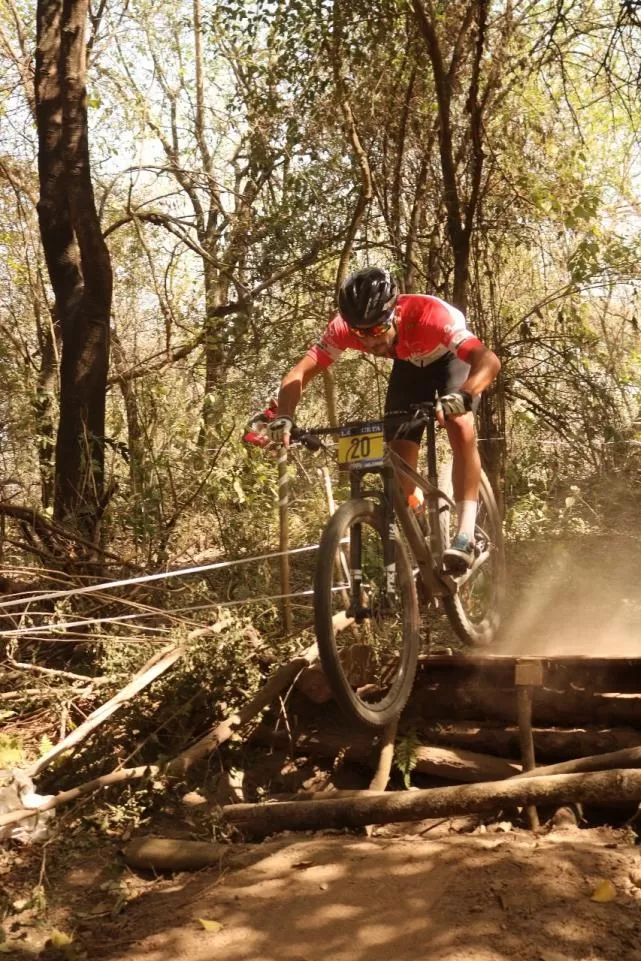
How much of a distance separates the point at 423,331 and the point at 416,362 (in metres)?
0.32

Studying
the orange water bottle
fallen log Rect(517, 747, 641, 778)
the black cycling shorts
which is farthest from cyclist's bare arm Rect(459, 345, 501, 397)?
fallen log Rect(517, 747, 641, 778)

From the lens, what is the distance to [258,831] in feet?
15.0

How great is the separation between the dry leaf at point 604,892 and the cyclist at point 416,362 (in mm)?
1690

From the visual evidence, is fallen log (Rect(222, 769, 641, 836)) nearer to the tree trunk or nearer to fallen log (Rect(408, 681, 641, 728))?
fallen log (Rect(408, 681, 641, 728))

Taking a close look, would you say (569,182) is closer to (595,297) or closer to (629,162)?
(595,297)

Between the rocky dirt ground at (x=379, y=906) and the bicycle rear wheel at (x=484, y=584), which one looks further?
the bicycle rear wheel at (x=484, y=584)

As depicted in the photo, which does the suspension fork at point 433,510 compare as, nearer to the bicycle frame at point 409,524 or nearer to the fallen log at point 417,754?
the bicycle frame at point 409,524

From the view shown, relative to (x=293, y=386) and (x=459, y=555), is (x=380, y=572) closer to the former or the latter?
(x=459, y=555)

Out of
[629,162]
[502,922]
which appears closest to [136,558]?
[502,922]

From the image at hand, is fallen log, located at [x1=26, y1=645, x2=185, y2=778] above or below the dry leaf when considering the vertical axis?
above

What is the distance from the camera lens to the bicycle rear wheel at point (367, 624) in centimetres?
385

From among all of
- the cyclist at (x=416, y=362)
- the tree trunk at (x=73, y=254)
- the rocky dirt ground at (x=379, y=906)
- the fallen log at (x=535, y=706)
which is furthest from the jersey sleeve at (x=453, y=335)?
the tree trunk at (x=73, y=254)

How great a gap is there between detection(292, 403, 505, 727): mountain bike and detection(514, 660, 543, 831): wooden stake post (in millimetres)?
564

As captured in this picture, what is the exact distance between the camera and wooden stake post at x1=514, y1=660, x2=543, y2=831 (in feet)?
15.2
